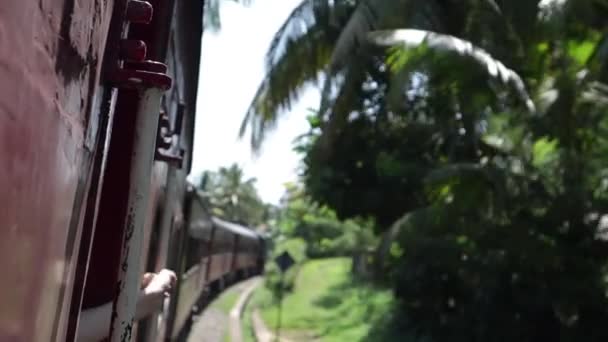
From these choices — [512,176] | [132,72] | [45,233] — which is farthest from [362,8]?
[45,233]

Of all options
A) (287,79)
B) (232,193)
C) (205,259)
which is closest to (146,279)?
(287,79)

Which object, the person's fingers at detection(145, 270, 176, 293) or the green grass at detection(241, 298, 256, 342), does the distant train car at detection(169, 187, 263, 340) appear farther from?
the person's fingers at detection(145, 270, 176, 293)

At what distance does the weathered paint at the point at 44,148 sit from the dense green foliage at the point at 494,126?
655cm

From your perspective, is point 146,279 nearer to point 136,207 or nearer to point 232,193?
point 136,207

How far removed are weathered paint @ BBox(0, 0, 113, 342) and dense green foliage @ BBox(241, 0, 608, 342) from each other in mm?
6554

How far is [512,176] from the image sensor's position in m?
9.77

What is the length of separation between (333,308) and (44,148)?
66.7 feet

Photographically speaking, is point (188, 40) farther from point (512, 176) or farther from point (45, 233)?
point (512, 176)

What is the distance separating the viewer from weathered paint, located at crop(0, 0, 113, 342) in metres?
1.14

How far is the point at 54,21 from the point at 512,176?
909cm

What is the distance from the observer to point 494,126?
11.2 m

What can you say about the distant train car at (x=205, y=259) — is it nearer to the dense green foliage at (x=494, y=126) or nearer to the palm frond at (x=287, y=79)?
the palm frond at (x=287, y=79)

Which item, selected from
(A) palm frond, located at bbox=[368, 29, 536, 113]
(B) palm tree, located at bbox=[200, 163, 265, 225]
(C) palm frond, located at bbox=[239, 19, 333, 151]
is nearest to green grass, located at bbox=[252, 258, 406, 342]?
(C) palm frond, located at bbox=[239, 19, 333, 151]

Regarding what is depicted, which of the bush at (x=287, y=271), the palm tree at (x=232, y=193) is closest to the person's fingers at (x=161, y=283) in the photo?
the bush at (x=287, y=271)
